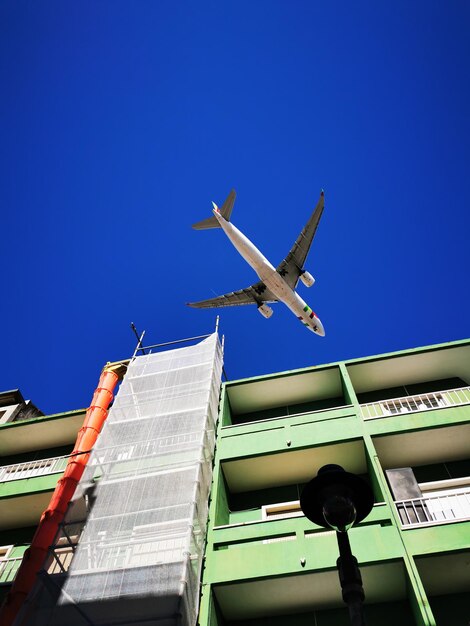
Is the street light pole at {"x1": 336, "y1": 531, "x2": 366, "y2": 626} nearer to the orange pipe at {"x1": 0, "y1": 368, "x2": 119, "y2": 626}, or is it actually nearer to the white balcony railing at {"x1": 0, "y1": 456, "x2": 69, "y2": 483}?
the orange pipe at {"x1": 0, "y1": 368, "x2": 119, "y2": 626}

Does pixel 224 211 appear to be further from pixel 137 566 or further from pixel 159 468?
pixel 137 566

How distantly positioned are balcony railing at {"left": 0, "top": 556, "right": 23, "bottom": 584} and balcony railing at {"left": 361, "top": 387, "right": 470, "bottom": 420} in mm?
11498

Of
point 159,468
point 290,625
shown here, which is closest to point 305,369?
point 159,468

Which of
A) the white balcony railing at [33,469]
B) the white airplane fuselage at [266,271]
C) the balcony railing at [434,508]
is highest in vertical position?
the white airplane fuselage at [266,271]

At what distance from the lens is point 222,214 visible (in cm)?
2820

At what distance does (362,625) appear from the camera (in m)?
3.59

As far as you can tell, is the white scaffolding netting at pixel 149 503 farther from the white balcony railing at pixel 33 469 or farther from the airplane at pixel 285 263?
the airplane at pixel 285 263

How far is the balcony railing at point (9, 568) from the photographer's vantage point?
13.0m

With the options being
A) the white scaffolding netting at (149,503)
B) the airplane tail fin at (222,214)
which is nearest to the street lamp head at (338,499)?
the white scaffolding netting at (149,503)

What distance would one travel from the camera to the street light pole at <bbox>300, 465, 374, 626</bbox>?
13.4 feet

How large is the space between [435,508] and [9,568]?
1245 centimetres

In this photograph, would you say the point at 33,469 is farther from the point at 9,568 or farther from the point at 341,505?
the point at 341,505

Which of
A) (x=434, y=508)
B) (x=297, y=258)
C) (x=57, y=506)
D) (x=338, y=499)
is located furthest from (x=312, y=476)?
(x=297, y=258)

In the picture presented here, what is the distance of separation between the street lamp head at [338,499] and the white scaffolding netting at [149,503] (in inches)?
258
